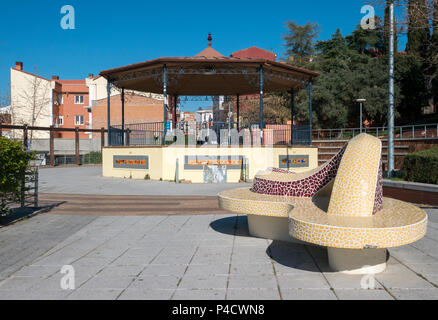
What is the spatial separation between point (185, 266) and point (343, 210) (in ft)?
6.58

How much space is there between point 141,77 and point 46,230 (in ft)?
38.8

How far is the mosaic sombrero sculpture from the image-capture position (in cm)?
346

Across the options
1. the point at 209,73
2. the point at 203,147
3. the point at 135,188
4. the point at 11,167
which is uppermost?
the point at 209,73

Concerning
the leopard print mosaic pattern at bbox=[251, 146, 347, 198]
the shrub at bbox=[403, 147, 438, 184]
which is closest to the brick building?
the shrub at bbox=[403, 147, 438, 184]

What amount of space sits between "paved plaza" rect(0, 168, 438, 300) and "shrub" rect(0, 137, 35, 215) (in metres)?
0.71

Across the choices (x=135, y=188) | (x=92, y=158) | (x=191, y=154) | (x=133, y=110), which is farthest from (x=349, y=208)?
(x=133, y=110)

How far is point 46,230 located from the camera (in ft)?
21.6

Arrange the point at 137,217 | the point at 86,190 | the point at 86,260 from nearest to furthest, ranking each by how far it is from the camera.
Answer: the point at 86,260, the point at 137,217, the point at 86,190

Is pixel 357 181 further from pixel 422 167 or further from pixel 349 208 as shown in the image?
pixel 422 167

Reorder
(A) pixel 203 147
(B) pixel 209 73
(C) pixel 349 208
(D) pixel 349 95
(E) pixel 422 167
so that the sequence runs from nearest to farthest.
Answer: (C) pixel 349 208 < (E) pixel 422 167 < (A) pixel 203 147 < (B) pixel 209 73 < (D) pixel 349 95

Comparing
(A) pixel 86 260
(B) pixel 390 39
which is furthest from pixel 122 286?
(B) pixel 390 39

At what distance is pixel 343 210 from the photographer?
4145 millimetres

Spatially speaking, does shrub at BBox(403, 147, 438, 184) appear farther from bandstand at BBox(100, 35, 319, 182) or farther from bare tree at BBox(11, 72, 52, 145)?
bare tree at BBox(11, 72, 52, 145)

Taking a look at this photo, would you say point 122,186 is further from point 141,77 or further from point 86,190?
point 141,77
